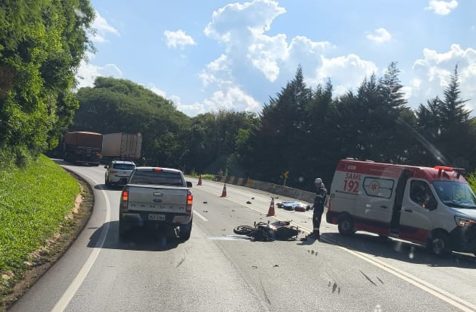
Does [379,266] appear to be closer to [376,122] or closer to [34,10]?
[34,10]

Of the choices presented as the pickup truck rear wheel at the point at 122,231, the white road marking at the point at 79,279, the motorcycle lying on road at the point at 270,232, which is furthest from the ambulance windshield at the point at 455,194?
the white road marking at the point at 79,279

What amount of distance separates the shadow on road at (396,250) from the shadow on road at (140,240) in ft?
13.9

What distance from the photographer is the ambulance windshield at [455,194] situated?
13635 mm

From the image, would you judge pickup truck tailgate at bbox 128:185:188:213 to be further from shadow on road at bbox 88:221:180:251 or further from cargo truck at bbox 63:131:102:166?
cargo truck at bbox 63:131:102:166

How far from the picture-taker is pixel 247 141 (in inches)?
2800

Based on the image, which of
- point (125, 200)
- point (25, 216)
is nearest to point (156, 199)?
point (125, 200)

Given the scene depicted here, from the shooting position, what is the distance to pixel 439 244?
13109 millimetres

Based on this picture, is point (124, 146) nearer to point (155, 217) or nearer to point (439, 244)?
point (155, 217)

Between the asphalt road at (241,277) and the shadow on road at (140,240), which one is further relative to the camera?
the shadow on road at (140,240)

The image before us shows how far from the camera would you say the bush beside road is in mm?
8344

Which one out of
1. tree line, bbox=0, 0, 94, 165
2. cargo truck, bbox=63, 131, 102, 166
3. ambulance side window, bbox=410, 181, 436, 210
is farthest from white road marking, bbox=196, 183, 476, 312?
cargo truck, bbox=63, 131, 102, 166

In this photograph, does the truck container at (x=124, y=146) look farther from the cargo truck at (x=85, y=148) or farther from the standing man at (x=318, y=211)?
the standing man at (x=318, y=211)

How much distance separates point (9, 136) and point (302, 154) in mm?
46161

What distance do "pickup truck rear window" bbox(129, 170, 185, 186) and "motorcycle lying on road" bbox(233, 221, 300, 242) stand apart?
2136 mm
